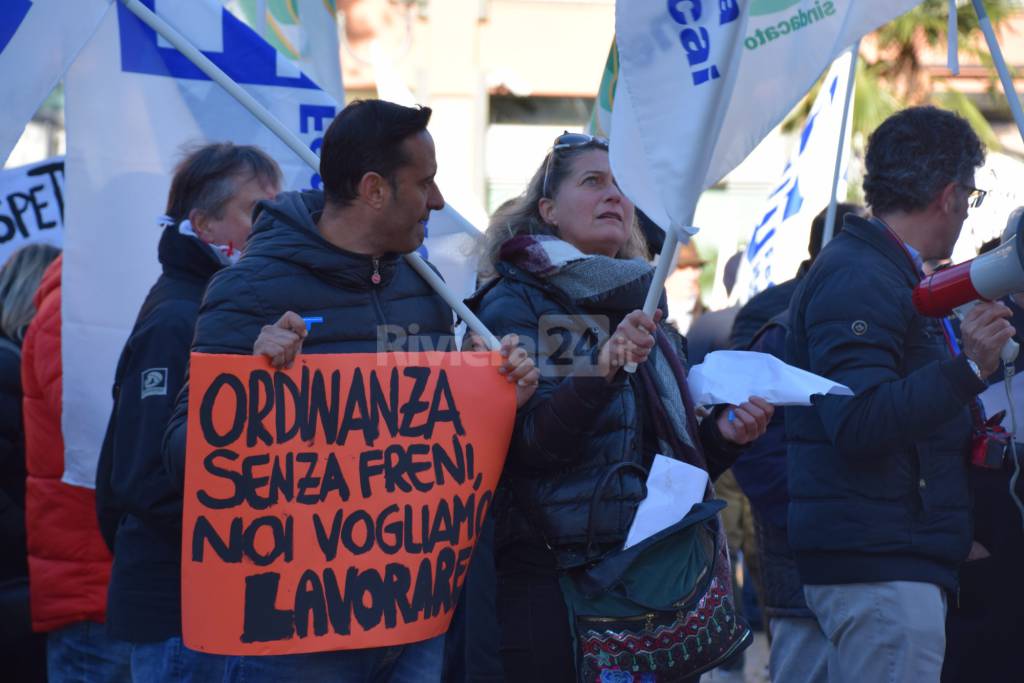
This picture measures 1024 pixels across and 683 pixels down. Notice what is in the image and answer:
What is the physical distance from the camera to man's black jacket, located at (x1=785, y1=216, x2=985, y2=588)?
3459mm

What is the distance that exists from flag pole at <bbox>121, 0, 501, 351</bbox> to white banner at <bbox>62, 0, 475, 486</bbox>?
1084 millimetres

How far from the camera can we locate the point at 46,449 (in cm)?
445

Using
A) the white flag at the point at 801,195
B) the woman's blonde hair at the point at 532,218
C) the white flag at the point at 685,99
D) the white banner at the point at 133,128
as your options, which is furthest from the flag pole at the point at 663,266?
the white flag at the point at 801,195

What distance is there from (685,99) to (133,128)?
239 centimetres

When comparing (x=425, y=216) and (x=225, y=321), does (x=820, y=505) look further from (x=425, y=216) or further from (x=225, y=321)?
(x=225, y=321)

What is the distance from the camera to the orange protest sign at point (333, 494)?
2898mm

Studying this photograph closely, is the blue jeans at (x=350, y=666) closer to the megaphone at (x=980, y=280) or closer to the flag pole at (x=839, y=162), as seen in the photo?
the megaphone at (x=980, y=280)

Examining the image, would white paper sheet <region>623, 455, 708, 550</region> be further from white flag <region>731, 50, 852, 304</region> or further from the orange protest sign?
white flag <region>731, 50, 852, 304</region>

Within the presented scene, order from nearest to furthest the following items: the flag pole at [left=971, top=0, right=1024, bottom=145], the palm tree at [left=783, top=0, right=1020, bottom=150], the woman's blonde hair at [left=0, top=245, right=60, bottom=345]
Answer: the flag pole at [left=971, top=0, right=1024, bottom=145] < the woman's blonde hair at [left=0, top=245, right=60, bottom=345] < the palm tree at [left=783, top=0, right=1020, bottom=150]

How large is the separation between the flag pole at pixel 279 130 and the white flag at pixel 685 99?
0.48 meters

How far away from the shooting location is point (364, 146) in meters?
3.02

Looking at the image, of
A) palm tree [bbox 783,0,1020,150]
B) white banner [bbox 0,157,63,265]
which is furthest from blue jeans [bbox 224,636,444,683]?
palm tree [bbox 783,0,1020,150]

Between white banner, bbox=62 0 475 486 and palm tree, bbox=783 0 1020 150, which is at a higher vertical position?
palm tree, bbox=783 0 1020 150

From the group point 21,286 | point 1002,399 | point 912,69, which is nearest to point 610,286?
point 1002,399
